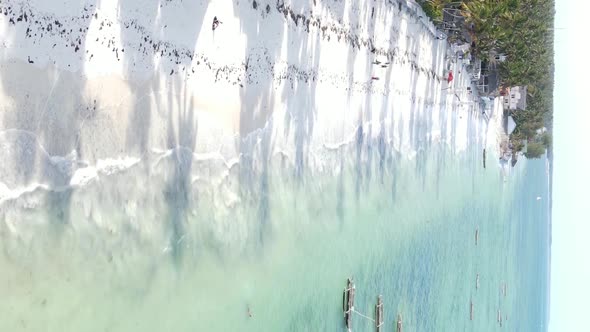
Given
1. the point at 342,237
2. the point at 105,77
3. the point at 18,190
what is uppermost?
the point at 105,77

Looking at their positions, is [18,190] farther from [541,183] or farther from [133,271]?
[541,183]

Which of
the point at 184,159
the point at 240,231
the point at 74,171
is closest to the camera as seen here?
the point at 74,171

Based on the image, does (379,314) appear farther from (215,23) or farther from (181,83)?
(181,83)

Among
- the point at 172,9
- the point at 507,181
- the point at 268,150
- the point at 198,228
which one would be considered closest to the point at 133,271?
the point at 198,228

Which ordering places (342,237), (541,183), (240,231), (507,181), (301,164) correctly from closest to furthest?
(240,231) < (301,164) < (342,237) < (507,181) < (541,183)

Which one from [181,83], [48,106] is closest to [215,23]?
[181,83]

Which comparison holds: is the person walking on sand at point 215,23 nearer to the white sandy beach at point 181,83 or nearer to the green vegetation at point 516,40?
the white sandy beach at point 181,83
